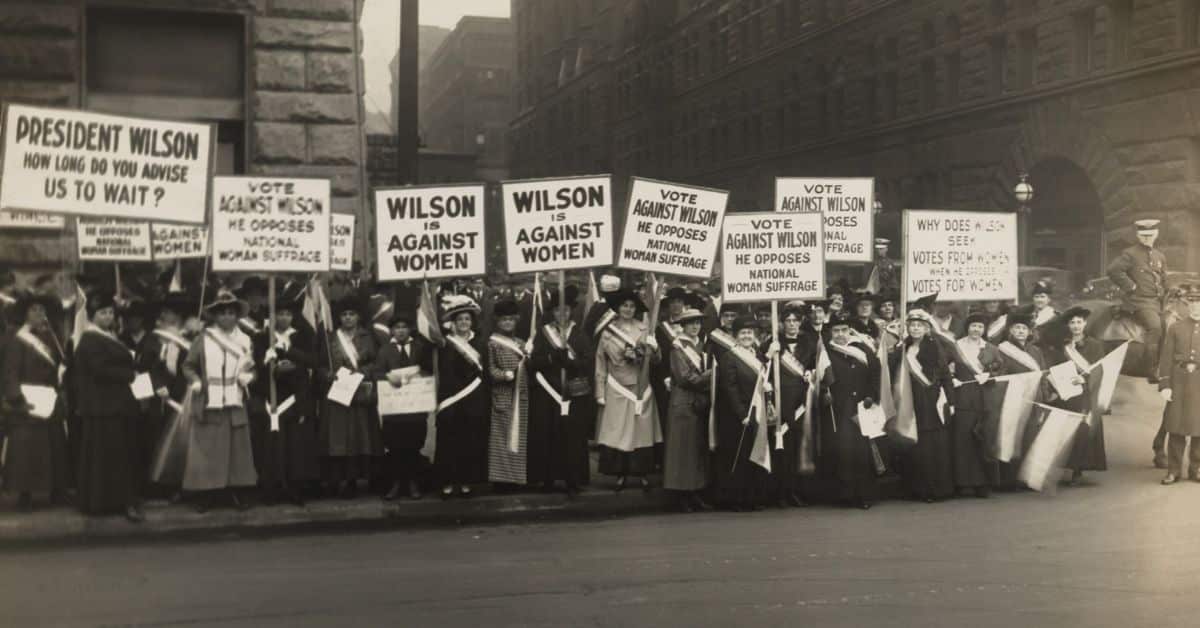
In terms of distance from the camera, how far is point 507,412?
11594 millimetres

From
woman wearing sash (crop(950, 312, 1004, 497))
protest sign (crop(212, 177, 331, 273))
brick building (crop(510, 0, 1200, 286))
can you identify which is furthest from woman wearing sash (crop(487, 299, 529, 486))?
brick building (crop(510, 0, 1200, 286))

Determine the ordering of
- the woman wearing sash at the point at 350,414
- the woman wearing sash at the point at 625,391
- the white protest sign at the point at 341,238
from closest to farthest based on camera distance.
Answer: the woman wearing sash at the point at 350,414
the woman wearing sash at the point at 625,391
the white protest sign at the point at 341,238

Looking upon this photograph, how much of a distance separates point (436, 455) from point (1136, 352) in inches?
396

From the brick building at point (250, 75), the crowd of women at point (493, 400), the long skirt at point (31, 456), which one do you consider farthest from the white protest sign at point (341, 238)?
the long skirt at point (31, 456)

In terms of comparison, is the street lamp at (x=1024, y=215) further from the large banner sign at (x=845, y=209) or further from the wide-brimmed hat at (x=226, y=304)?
the wide-brimmed hat at (x=226, y=304)

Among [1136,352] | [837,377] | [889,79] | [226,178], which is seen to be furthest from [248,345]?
[889,79]

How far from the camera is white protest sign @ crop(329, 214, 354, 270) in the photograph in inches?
520

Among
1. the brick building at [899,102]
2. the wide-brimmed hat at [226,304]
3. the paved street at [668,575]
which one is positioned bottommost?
the paved street at [668,575]

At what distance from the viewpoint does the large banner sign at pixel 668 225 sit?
40.2 feet

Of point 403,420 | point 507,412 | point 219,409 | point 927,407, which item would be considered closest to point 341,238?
point 403,420

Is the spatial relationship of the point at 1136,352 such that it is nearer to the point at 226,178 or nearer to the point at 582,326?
the point at 582,326

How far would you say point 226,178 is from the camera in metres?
11.1

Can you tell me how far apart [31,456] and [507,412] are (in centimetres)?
392

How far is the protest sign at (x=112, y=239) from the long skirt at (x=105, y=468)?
230 cm
